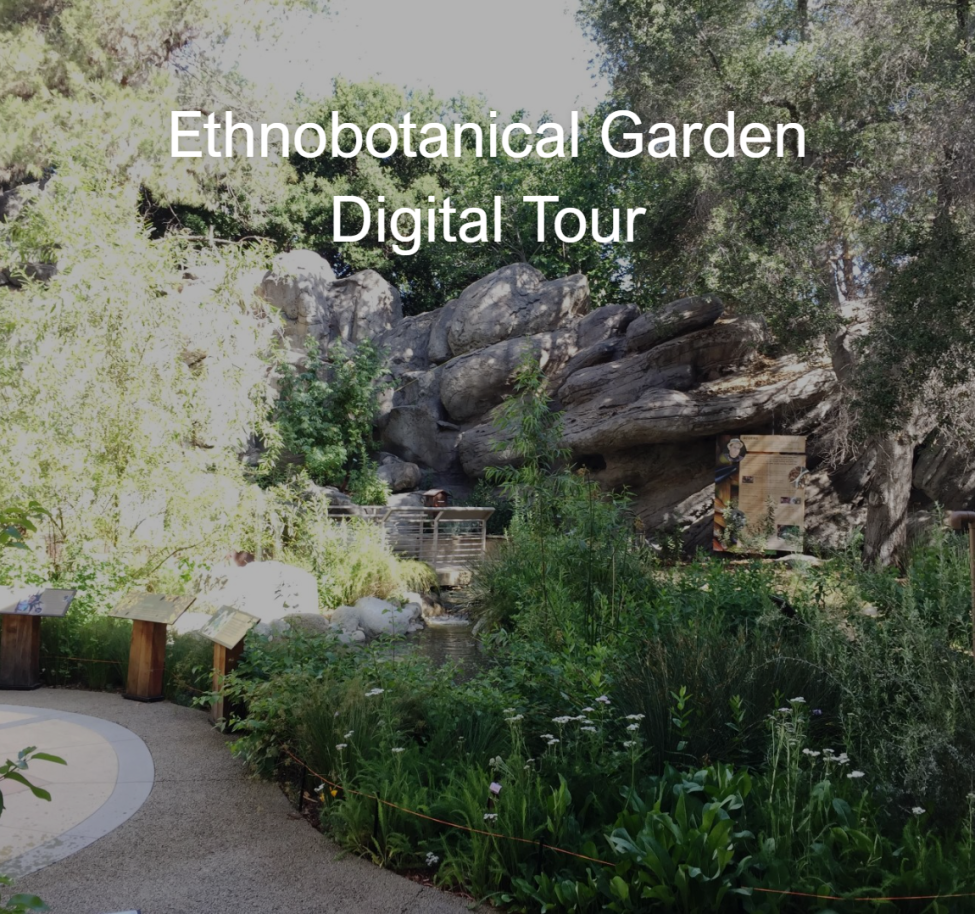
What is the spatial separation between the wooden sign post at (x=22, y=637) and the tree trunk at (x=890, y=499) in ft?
32.4

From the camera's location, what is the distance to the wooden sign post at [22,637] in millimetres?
5602

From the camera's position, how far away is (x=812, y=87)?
11.5m

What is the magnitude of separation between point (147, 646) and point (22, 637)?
942 mm

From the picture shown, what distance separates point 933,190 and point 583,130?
44.3 feet

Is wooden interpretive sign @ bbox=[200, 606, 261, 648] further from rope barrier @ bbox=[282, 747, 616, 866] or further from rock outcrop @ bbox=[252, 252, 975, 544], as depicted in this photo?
rock outcrop @ bbox=[252, 252, 975, 544]

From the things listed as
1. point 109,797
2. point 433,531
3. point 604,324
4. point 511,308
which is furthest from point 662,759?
point 511,308

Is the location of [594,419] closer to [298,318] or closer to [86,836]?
[298,318]

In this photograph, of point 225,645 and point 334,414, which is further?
point 334,414

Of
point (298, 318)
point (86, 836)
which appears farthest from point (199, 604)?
point (298, 318)

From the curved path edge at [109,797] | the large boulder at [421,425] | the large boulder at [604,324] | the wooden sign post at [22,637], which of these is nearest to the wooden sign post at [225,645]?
the curved path edge at [109,797]

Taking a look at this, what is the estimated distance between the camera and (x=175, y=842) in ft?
10.4

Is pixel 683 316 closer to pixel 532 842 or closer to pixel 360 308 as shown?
pixel 360 308

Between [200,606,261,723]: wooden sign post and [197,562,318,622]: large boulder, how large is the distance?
81.4 inches

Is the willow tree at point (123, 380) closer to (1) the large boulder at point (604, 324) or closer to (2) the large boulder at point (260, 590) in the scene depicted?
(2) the large boulder at point (260, 590)
